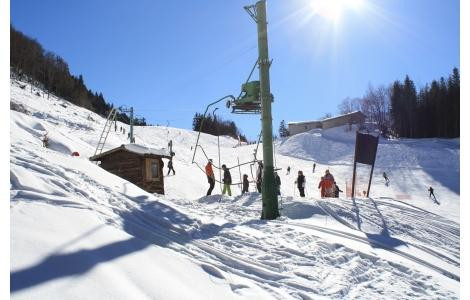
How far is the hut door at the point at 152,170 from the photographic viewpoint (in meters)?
19.5

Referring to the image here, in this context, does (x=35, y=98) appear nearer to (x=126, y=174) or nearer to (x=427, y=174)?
(x=126, y=174)

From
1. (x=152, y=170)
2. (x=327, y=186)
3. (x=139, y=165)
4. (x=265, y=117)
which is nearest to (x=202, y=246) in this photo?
(x=265, y=117)

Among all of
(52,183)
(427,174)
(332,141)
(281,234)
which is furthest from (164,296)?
(332,141)

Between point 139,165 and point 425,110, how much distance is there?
262 feet

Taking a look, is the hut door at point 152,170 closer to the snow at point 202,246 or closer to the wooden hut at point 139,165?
the wooden hut at point 139,165

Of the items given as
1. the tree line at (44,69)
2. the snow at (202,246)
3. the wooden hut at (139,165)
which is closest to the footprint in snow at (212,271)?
the snow at (202,246)

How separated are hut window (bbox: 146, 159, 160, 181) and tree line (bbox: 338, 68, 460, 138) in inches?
2640

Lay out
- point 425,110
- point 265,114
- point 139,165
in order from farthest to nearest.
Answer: point 425,110 → point 139,165 → point 265,114

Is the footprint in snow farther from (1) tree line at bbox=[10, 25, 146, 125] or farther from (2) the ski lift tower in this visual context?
(1) tree line at bbox=[10, 25, 146, 125]

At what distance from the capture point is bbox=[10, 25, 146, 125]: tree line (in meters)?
84.2

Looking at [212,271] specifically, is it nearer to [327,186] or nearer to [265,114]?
[265,114]

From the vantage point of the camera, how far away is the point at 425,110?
8481cm

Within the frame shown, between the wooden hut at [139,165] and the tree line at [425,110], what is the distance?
6719 cm

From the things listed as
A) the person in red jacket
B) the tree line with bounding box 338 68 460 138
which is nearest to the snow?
the person in red jacket
